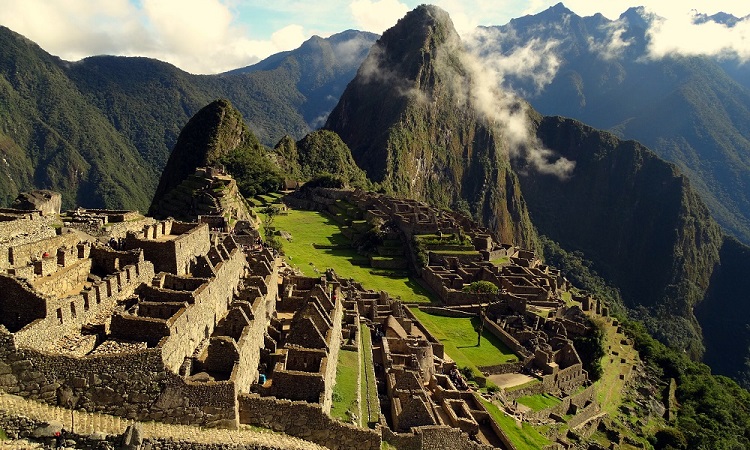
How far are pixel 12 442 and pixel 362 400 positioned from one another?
1261 cm

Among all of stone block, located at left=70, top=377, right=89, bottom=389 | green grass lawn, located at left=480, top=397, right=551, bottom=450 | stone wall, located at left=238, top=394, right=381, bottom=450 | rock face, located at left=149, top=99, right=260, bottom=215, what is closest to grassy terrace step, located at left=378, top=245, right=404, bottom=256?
green grass lawn, located at left=480, top=397, right=551, bottom=450

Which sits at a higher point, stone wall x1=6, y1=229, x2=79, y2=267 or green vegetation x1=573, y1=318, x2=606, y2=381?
stone wall x1=6, y1=229, x2=79, y2=267

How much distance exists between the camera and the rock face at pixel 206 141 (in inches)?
4604

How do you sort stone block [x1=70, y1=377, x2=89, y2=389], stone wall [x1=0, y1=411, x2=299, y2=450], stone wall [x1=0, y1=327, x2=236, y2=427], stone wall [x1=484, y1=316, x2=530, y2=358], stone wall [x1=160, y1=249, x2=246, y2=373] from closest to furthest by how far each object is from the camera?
stone wall [x1=0, y1=411, x2=299, y2=450]
stone wall [x1=0, y1=327, x2=236, y2=427]
stone block [x1=70, y1=377, x2=89, y2=389]
stone wall [x1=160, y1=249, x2=246, y2=373]
stone wall [x1=484, y1=316, x2=530, y2=358]

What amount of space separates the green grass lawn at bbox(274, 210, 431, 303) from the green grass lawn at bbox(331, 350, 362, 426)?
66.5ft

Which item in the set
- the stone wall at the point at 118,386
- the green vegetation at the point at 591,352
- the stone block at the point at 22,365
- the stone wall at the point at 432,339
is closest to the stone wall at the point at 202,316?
the stone wall at the point at 118,386

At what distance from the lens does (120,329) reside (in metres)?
16.6

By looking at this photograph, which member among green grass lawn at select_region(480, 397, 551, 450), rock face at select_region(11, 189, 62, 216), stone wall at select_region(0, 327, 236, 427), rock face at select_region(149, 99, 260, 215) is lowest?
green grass lawn at select_region(480, 397, 551, 450)

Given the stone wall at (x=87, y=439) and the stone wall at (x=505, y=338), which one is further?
the stone wall at (x=505, y=338)

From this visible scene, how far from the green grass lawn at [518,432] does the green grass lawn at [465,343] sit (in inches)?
220

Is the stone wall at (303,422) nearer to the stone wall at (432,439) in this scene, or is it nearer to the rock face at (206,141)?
the stone wall at (432,439)

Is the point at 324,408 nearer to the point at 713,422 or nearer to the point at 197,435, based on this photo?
the point at 197,435

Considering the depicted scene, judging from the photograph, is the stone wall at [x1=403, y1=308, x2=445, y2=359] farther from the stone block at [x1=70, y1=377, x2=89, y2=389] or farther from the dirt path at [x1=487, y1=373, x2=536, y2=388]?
the stone block at [x1=70, y1=377, x2=89, y2=389]

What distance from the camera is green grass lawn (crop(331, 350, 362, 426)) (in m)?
20.2
